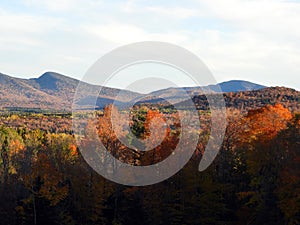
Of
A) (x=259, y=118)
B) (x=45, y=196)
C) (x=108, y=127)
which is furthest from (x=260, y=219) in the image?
(x=45, y=196)

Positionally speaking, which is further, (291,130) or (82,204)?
(82,204)

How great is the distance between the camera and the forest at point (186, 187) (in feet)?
125

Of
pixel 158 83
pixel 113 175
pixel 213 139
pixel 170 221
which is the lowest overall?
pixel 170 221

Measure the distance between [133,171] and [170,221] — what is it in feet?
17.7

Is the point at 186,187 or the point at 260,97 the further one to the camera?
the point at 260,97

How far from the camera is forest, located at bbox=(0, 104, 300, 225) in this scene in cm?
3825

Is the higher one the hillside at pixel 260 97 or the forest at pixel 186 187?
the hillside at pixel 260 97

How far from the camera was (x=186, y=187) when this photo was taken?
42.2 m

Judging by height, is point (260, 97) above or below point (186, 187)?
above

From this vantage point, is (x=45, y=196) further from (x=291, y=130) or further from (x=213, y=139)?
(x=291, y=130)

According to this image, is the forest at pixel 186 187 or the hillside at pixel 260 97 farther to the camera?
Answer: the hillside at pixel 260 97

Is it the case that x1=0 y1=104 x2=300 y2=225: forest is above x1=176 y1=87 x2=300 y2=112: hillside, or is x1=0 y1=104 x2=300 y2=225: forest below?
below

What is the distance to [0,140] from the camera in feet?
236

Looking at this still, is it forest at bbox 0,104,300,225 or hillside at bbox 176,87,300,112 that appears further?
hillside at bbox 176,87,300,112
